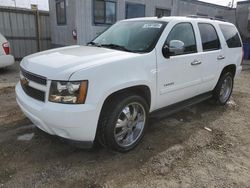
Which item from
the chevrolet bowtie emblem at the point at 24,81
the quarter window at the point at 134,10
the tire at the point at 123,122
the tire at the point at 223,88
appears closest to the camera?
the tire at the point at 123,122

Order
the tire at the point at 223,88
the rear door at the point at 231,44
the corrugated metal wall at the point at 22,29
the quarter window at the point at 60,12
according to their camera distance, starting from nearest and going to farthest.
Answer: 1. the rear door at the point at 231,44
2. the tire at the point at 223,88
3. the quarter window at the point at 60,12
4. the corrugated metal wall at the point at 22,29

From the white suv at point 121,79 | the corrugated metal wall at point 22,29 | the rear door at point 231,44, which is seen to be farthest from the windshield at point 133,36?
the corrugated metal wall at point 22,29

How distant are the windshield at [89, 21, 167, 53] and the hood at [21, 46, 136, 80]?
0.32 meters

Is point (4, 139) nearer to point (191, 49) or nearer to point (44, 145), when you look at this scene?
point (44, 145)

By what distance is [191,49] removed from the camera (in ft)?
13.3

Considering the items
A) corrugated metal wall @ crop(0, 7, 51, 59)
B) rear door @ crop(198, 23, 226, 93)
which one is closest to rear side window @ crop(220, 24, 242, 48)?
rear door @ crop(198, 23, 226, 93)

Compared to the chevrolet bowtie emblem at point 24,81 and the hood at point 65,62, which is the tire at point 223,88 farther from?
the chevrolet bowtie emblem at point 24,81

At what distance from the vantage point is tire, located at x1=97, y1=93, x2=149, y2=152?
292 cm

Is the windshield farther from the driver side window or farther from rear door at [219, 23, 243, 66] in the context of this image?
rear door at [219, 23, 243, 66]

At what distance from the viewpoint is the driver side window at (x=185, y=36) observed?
3.74m

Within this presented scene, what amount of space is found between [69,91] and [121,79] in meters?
0.66

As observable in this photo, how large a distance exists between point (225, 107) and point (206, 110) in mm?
605

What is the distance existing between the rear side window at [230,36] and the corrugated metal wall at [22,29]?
393 inches

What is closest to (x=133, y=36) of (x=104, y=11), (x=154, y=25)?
(x=154, y=25)
